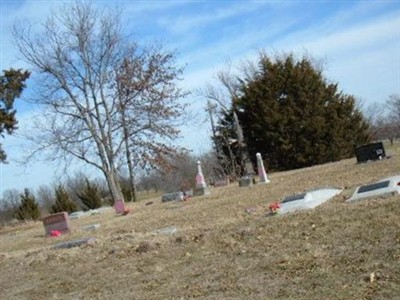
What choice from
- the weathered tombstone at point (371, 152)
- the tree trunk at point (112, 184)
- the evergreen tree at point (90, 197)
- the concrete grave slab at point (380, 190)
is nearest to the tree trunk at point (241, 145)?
the tree trunk at point (112, 184)

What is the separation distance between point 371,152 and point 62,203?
24516mm

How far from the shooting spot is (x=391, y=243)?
18.2 feet

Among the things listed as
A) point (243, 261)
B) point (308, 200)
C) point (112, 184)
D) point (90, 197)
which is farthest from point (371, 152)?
point (90, 197)

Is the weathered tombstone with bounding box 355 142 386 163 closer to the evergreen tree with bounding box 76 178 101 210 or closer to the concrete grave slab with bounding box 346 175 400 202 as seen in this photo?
the concrete grave slab with bounding box 346 175 400 202

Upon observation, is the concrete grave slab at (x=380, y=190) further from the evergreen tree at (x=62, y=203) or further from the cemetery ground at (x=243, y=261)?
the evergreen tree at (x=62, y=203)

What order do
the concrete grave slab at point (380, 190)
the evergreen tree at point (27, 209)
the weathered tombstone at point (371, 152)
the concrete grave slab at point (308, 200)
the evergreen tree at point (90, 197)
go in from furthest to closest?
the evergreen tree at point (90, 197) < the evergreen tree at point (27, 209) < the weathered tombstone at point (371, 152) < the concrete grave slab at point (308, 200) < the concrete grave slab at point (380, 190)

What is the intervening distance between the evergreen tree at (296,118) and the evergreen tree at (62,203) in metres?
12.5

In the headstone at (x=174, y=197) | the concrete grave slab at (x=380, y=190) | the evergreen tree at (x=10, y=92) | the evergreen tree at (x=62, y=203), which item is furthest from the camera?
the evergreen tree at (x=62, y=203)

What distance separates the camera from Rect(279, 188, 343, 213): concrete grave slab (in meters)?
8.72

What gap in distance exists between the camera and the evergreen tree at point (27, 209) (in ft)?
115

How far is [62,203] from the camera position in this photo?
1400 inches

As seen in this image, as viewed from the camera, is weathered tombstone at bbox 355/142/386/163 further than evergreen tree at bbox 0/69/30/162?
No

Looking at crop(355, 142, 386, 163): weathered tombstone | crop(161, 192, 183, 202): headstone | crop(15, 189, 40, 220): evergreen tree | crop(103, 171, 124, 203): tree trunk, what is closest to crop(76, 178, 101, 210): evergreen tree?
crop(15, 189, 40, 220): evergreen tree

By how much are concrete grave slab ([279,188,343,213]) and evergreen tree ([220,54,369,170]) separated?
1822 cm
